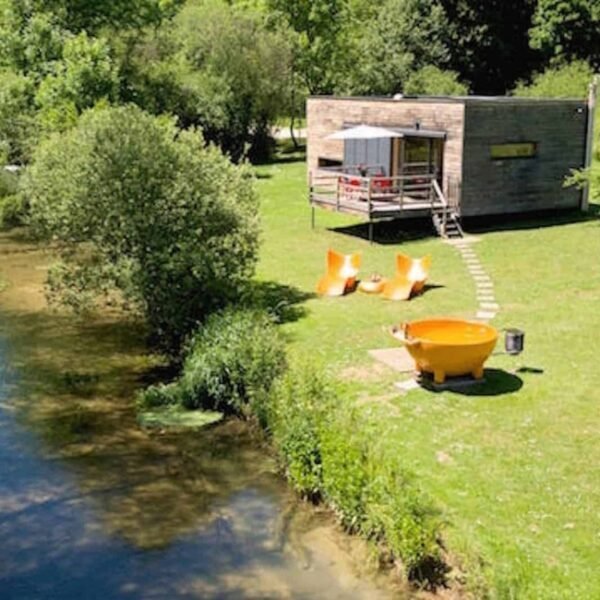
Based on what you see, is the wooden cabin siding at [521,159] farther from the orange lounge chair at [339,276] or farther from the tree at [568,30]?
the tree at [568,30]

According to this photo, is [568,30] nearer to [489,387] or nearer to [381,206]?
[381,206]

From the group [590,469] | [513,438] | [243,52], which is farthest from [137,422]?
[243,52]

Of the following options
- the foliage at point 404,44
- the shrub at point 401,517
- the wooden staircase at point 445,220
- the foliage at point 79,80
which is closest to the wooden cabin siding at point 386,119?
the wooden staircase at point 445,220

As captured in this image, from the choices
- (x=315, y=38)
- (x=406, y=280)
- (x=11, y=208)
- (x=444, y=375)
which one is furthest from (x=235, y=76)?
(x=444, y=375)

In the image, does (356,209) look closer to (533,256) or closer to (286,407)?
(533,256)

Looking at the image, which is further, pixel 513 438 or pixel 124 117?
pixel 124 117

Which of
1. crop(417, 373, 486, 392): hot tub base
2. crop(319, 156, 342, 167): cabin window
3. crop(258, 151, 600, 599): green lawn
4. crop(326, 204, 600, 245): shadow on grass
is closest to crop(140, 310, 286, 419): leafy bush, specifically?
crop(258, 151, 600, 599): green lawn

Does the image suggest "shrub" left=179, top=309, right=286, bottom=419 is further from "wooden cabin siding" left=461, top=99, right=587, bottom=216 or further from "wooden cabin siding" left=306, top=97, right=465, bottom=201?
"wooden cabin siding" left=461, top=99, right=587, bottom=216

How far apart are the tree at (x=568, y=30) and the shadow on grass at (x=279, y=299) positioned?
31.5 m

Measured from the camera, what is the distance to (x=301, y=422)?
1182 cm

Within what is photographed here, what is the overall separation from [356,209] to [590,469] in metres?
15.6

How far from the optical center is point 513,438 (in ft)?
38.7

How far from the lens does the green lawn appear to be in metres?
9.09

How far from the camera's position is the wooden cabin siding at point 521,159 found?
26.2 metres
